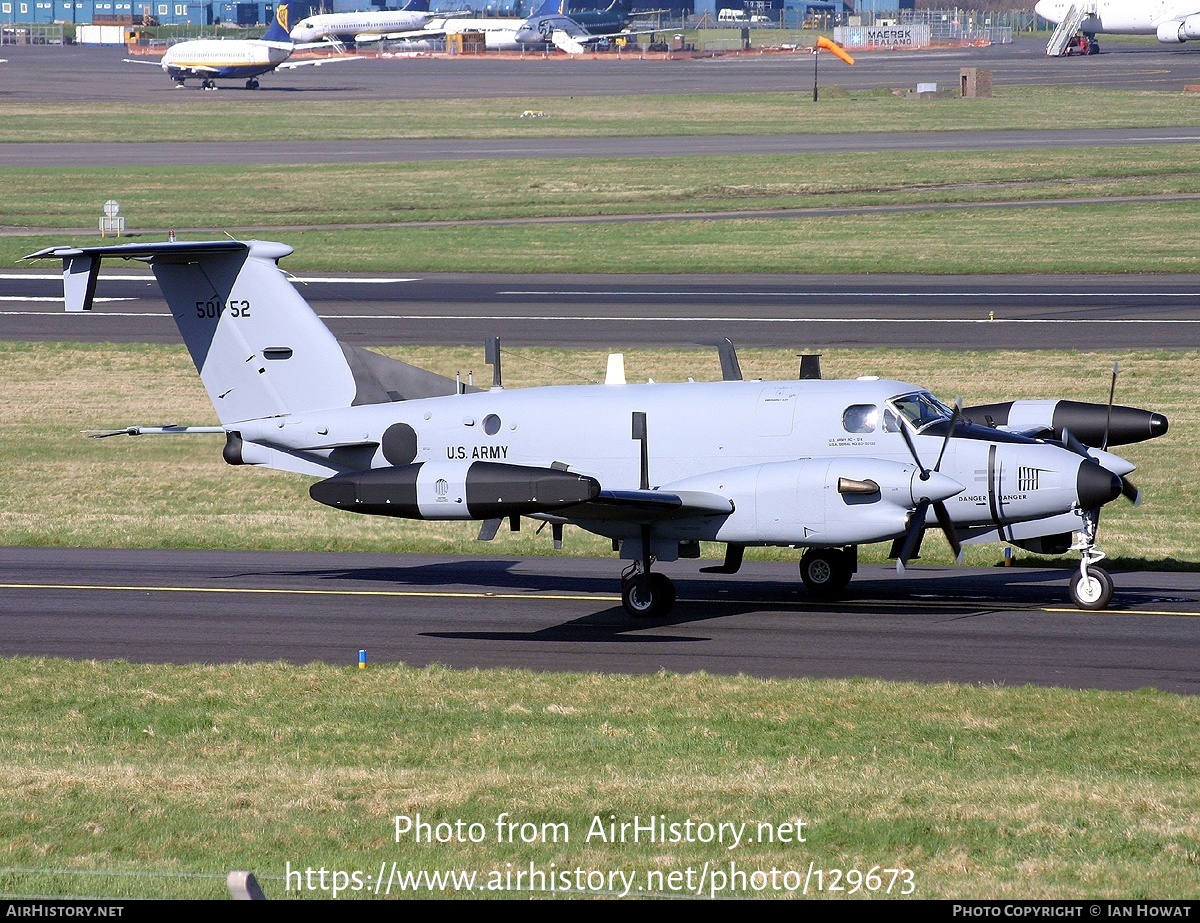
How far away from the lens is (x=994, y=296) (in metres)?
46.0

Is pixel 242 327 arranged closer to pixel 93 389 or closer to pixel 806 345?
pixel 93 389

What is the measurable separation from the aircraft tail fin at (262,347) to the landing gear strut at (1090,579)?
9103 millimetres

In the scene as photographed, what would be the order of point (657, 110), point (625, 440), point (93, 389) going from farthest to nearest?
point (657, 110)
point (93, 389)
point (625, 440)

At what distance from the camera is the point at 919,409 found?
63.8 feet

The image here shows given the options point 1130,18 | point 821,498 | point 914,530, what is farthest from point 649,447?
point 1130,18

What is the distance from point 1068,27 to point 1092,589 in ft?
468

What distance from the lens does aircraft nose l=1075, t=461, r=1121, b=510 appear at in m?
18.2

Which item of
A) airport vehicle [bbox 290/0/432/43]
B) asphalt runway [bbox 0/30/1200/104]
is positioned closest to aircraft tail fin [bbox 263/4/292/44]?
asphalt runway [bbox 0/30/1200/104]

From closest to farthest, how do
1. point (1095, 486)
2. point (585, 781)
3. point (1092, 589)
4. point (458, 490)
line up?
point (585, 781)
point (458, 490)
point (1095, 486)
point (1092, 589)

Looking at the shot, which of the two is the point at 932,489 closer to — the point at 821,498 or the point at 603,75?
the point at 821,498

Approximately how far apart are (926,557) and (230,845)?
14519 mm

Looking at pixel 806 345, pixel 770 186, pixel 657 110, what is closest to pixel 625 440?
pixel 806 345

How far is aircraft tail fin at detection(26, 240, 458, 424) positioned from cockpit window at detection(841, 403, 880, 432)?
19.6ft

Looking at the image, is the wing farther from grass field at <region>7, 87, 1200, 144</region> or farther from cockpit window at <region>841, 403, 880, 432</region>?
cockpit window at <region>841, 403, 880, 432</region>
